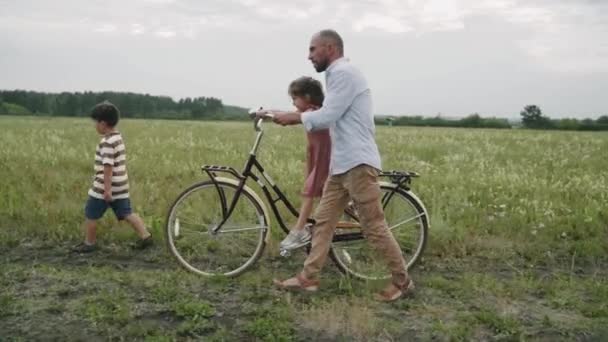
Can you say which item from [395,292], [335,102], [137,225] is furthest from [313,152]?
[137,225]

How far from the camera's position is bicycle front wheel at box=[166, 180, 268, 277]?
6.23 meters

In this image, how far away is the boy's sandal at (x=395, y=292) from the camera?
5.68 meters

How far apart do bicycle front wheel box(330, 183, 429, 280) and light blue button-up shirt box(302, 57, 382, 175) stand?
2.96ft

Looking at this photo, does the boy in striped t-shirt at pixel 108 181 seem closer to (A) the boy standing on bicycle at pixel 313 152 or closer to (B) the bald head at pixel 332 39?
(A) the boy standing on bicycle at pixel 313 152

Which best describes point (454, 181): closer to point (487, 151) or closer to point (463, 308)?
point (463, 308)

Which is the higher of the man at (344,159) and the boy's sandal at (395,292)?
the man at (344,159)

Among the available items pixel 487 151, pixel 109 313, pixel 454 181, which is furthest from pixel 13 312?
pixel 487 151

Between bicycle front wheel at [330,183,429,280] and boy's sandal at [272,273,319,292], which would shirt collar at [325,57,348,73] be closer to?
bicycle front wheel at [330,183,429,280]

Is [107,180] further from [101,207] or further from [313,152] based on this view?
[313,152]

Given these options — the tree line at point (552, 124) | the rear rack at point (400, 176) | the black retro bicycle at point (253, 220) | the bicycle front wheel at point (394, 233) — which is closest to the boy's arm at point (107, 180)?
the black retro bicycle at point (253, 220)

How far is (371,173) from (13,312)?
3.33 metres

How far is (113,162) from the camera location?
675 centimetres

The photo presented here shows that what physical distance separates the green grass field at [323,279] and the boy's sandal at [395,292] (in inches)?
3.7

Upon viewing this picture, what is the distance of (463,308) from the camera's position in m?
5.53
